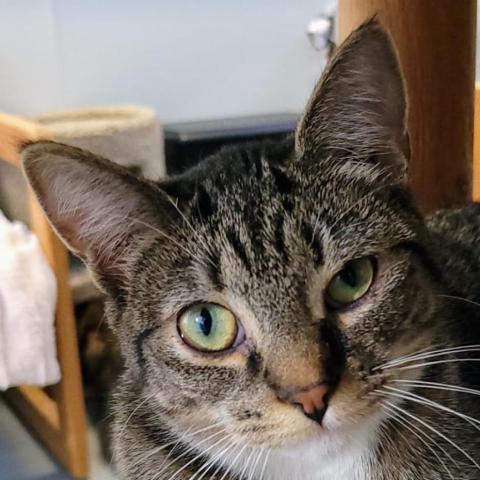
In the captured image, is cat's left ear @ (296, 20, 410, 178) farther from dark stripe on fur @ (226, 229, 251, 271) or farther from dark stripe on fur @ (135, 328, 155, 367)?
dark stripe on fur @ (135, 328, 155, 367)

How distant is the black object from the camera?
2115 millimetres

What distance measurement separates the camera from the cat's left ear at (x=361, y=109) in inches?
27.6

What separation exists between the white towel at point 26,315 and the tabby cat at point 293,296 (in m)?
0.77

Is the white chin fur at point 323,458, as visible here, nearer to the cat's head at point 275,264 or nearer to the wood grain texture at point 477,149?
the cat's head at point 275,264

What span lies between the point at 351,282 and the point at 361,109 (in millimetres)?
150

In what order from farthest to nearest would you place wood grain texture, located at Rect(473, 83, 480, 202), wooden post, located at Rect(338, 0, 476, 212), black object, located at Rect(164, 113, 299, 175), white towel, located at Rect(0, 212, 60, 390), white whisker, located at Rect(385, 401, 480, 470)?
black object, located at Rect(164, 113, 299, 175) < white towel, located at Rect(0, 212, 60, 390) < wood grain texture, located at Rect(473, 83, 480, 202) < wooden post, located at Rect(338, 0, 476, 212) < white whisker, located at Rect(385, 401, 480, 470)

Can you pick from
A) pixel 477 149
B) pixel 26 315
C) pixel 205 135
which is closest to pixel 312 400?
pixel 477 149

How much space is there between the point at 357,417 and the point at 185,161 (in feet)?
4.88

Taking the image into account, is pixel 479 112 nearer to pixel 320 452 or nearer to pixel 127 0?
pixel 320 452

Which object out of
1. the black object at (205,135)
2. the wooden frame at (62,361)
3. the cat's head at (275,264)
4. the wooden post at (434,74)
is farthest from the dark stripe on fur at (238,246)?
the black object at (205,135)

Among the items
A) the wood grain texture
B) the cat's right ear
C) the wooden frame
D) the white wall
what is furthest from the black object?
the cat's right ear

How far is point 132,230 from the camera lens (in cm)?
76

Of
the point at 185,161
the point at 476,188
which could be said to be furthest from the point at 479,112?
the point at 185,161

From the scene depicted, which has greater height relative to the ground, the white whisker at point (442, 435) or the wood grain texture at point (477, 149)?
the wood grain texture at point (477, 149)
